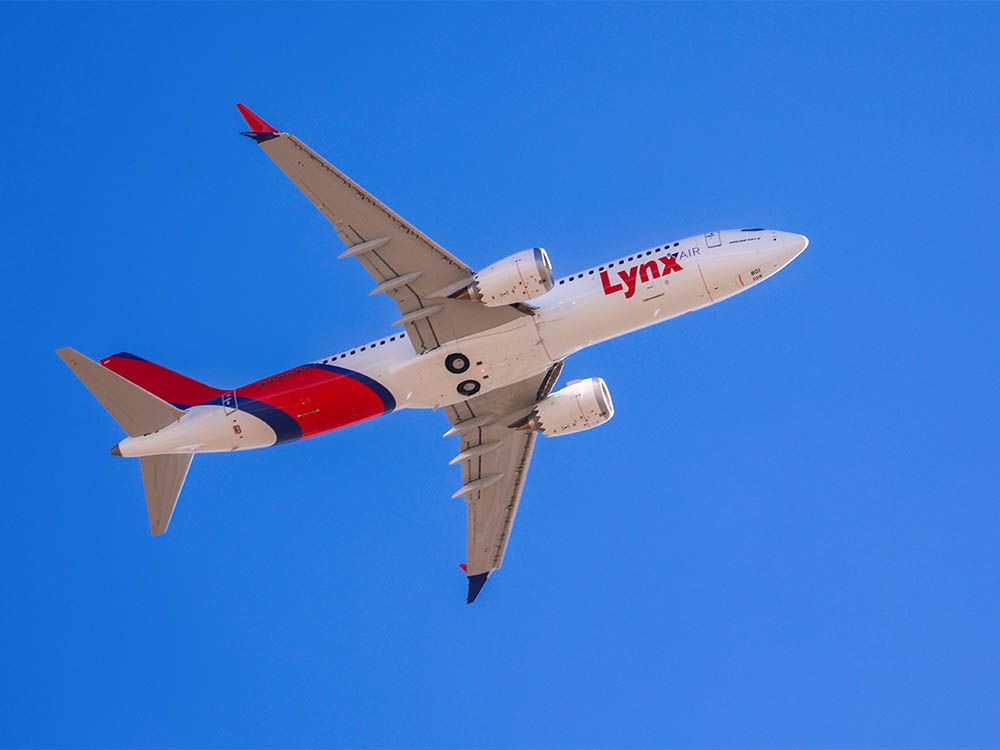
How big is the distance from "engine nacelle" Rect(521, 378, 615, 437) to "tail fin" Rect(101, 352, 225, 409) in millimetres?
14857

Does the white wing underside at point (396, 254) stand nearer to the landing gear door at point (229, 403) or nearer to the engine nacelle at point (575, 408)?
the engine nacelle at point (575, 408)

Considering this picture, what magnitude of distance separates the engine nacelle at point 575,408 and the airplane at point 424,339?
2469 mm

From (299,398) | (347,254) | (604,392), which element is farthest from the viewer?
(604,392)

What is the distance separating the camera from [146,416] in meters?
53.5

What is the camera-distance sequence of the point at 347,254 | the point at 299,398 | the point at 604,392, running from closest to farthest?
the point at 347,254 < the point at 299,398 < the point at 604,392

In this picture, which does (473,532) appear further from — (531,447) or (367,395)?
(367,395)

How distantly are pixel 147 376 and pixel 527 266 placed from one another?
1864 cm

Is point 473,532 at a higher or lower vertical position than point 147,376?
lower

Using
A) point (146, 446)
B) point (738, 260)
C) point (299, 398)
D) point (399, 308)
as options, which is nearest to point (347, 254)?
point (399, 308)

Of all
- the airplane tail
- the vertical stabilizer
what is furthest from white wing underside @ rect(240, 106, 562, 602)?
the vertical stabilizer

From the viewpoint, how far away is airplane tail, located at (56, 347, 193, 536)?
52.1 metres

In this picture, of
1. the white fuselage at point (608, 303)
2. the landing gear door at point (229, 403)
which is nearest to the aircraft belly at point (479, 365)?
the white fuselage at point (608, 303)

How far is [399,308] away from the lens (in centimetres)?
5325

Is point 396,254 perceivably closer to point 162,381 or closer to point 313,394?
point 313,394
